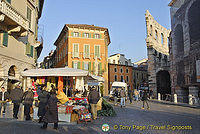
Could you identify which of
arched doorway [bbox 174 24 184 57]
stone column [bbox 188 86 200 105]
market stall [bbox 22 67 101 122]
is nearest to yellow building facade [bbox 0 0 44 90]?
market stall [bbox 22 67 101 122]

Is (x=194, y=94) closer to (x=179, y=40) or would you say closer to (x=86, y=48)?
(x=179, y=40)

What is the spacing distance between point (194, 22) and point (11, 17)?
61.9ft

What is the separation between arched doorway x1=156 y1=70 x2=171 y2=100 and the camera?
28.8m

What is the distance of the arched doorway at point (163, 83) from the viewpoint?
2884 centimetres

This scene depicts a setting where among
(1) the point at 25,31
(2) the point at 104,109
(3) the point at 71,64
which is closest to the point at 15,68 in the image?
(1) the point at 25,31

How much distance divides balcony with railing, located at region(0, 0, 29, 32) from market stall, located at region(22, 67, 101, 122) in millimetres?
4211

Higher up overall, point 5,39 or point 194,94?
point 5,39

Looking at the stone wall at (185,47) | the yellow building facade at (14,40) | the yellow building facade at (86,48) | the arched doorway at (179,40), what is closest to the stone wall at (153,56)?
the stone wall at (185,47)

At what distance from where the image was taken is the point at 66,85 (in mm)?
11109

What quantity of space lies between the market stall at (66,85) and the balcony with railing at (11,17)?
166 inches

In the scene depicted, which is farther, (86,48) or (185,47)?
(86,48)

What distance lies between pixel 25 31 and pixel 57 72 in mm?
6522

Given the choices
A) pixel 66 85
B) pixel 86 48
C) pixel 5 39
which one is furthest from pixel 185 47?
pixel 5 39

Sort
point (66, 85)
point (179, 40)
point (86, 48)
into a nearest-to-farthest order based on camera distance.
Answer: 1. point (66, 85)
2. point (179, 40)
3. point (86, 48)
